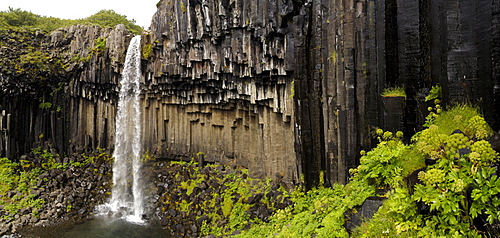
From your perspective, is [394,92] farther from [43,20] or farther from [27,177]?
[43,20]

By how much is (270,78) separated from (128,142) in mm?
11030

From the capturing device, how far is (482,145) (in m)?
3.55

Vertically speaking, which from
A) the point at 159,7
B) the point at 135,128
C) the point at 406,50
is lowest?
the point at 135,128

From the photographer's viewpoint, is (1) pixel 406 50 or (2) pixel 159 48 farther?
(2) pixel 159 48

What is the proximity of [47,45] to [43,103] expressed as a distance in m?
3.68

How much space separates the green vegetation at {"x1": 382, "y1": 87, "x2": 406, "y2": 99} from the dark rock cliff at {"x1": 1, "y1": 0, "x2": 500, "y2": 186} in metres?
0.12

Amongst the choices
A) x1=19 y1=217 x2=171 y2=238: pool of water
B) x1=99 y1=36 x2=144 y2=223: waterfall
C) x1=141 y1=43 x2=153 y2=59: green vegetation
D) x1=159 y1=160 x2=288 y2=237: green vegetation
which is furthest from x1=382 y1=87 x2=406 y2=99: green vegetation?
x1=141 y1=43 x2=153 y2=59: green vegetation

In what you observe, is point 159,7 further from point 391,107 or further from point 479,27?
point 479,27

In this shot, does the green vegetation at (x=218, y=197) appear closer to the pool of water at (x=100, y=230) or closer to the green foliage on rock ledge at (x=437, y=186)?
the pool of water at (x=100, y=230)

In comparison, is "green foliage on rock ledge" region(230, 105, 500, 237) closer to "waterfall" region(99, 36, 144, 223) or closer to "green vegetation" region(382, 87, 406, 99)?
"green vegetation" region(382, 87, 406, 99)

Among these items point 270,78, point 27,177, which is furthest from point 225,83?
point 27,177

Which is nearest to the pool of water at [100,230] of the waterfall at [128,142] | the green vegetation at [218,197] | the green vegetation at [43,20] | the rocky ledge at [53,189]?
the rocky ledge at [53,189]

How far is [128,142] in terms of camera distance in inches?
741

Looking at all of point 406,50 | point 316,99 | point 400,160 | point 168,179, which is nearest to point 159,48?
point 168,179
